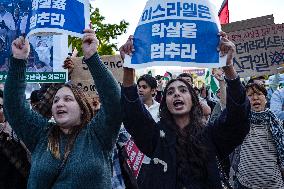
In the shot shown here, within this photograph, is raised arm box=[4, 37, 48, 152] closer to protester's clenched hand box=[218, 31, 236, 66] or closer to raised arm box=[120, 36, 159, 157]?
raised arm box=[120, 36, 159, 157]

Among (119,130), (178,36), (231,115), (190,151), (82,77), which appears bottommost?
(190,151)

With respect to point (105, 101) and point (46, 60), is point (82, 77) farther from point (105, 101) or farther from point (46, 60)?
point (105, 101)

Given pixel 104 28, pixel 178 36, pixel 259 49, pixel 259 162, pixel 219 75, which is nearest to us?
pixel 178 36

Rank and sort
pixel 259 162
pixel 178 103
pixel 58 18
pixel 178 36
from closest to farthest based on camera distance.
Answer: pixel 178 36, pixel 178 103, pixel 58 18, pixel 259 162

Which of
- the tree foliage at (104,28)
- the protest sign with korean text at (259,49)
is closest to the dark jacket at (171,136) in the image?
the protest sign with korean text at (259,49)

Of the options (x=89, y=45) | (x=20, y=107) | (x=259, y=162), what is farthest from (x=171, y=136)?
(x=259, y=162)

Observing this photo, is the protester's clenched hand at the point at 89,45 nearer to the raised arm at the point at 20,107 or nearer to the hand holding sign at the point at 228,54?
the raised arm at the point at 20,107

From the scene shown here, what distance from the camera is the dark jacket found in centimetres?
264

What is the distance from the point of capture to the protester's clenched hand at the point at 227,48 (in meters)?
2.63

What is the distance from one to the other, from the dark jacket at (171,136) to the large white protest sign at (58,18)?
751 millimetres

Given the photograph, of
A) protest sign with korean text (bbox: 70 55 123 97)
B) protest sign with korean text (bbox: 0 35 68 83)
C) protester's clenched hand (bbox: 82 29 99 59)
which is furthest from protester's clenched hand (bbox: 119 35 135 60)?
protest sign with korean text (bbox: 0 35 68 83)

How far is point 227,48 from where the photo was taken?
266 centimetres

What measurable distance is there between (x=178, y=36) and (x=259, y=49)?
2.41 metres

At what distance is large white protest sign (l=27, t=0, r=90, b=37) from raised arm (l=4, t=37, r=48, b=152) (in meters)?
0.34
